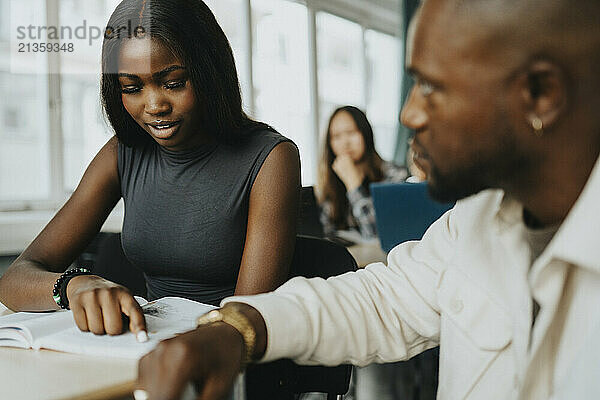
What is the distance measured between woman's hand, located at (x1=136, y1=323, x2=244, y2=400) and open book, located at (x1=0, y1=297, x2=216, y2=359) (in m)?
0.17

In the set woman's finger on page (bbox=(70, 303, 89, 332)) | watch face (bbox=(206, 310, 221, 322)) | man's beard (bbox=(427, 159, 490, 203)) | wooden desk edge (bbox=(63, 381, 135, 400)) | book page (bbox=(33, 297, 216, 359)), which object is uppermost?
man's beard (bbox=(427, 159, 490, 203))

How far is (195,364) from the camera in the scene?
706 mm

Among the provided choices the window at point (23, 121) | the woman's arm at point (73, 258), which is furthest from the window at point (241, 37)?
the woman's arm at point (73, 258)

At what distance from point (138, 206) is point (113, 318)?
65cm

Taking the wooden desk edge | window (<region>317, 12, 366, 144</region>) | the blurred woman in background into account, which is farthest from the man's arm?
window (<region>317, 12, 366, 144</region>)

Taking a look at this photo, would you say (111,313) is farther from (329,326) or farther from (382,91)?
(382,91)

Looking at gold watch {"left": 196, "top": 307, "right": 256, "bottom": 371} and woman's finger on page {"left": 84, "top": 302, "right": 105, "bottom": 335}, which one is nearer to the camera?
gold watch {"left": 196, "top": 307, "right": 256, "bottom": 371}

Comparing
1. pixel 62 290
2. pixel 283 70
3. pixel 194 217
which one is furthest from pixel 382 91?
pixel 62 290

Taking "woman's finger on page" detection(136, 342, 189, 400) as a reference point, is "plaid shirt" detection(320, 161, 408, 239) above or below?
below

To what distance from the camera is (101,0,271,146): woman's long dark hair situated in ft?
4.65

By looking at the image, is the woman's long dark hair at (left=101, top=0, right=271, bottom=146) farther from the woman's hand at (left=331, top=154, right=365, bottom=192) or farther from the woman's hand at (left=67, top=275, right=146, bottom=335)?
the woman's hand at (left=331, top=154, right=365, bottom=192)

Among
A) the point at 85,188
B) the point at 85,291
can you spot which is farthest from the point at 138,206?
the point at 85,291

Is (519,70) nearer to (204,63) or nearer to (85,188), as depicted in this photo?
(204,63)

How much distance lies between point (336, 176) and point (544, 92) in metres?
3.39
